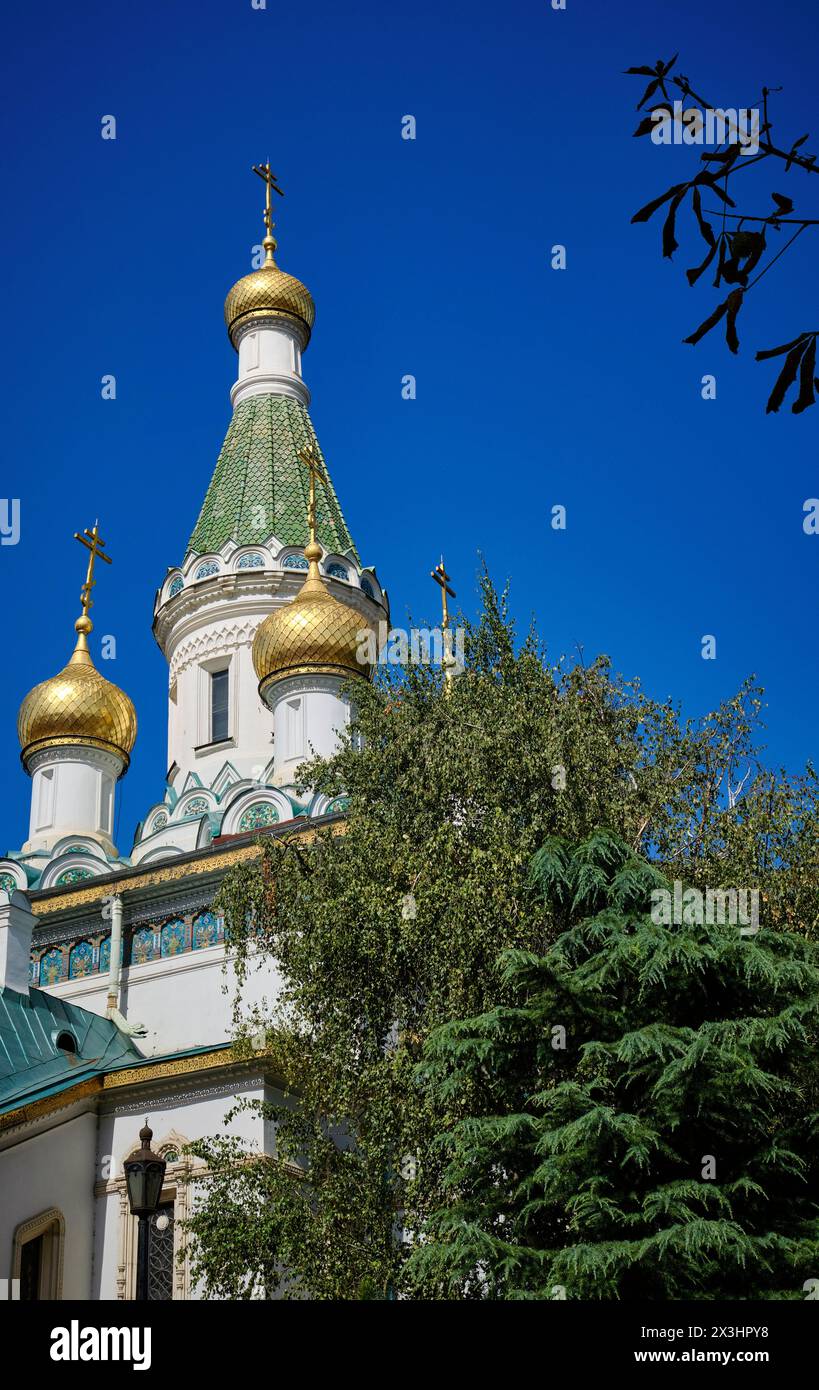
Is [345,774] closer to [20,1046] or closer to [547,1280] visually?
[20,1046]

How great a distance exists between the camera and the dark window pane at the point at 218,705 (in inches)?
989

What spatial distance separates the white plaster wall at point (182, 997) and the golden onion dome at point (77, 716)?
15.5 ft

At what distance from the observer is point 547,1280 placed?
1057cm

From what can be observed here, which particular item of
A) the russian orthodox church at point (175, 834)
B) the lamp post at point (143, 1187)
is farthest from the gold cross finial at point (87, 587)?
the lamp post at point (143, 1187)

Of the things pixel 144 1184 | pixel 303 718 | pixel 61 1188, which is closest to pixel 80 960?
pixel 303 718

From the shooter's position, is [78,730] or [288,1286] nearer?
[288,1286]

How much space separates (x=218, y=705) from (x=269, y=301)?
792 centimetres

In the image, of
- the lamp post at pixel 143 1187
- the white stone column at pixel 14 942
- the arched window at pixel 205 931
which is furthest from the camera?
the arched window at pixel 205 931

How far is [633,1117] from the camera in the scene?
10.7m

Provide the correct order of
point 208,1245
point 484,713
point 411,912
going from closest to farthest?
point 208,1245 → point 411,912 → point 484,713

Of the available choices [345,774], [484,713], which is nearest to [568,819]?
[484,713]

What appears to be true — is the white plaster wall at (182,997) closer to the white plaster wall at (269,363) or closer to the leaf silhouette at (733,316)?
the white plaster wall at (269,363)

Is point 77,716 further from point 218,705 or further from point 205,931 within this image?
point 205,931
